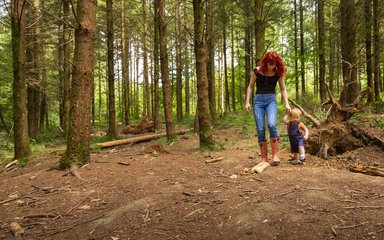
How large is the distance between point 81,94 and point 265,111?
391 cm

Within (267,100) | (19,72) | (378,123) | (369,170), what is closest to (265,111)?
(267,100)

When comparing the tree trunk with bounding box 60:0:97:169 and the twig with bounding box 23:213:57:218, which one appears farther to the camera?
the tree trunk with bounding box 60:0:97:169

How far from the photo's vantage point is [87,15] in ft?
21.6

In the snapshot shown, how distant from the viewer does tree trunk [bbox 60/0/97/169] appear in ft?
21.0

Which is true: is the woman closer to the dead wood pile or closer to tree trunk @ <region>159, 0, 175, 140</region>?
tree trunk @ <region>159, 0, 175, 140</region>

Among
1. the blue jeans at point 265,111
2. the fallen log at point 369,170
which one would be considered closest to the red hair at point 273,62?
the blue jeans at point 265,111

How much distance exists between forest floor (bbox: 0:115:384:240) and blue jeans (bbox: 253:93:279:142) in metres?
0.67

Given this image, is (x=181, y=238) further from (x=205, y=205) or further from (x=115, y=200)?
(x=115, y=200)

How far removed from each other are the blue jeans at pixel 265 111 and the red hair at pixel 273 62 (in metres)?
0.45

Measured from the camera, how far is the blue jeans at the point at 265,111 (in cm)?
562

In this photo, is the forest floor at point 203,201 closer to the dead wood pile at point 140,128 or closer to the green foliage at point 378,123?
the green foliage at point 378,123

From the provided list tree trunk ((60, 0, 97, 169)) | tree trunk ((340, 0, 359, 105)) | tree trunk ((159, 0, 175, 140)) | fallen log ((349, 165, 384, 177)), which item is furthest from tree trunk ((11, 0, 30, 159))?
tree trunk ((340, 0, 359, 105))

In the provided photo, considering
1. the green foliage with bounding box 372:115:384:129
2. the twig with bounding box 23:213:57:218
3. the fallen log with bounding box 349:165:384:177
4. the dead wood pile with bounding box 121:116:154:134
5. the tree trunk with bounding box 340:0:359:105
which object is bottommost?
the twig with bounding box 23:213:57:218

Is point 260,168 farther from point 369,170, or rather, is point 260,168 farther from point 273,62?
point 273,62
